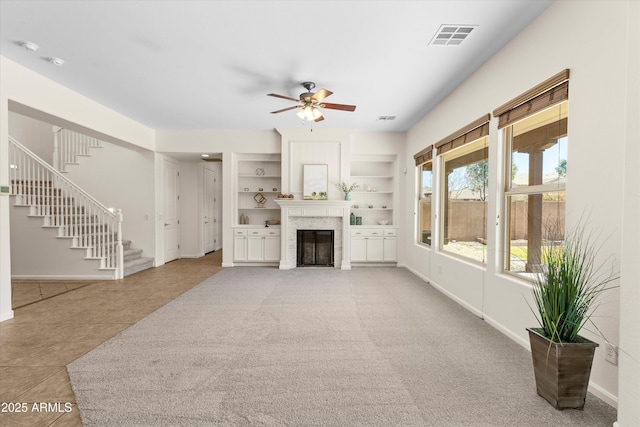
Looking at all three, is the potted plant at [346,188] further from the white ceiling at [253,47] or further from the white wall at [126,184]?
the white wall at [126,184]

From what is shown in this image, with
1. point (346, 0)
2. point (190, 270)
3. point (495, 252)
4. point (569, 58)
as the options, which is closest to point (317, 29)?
point (346, 0)

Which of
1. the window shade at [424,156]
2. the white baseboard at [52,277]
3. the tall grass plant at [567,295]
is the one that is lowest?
the white baseboard at [52,277]

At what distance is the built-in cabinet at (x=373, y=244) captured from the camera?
6672mm

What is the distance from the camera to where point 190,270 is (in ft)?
20.6

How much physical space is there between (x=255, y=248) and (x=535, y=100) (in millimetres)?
5527

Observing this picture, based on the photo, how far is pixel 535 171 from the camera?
286 centimetres

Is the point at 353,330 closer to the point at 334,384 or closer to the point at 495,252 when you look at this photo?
the point at 334,384

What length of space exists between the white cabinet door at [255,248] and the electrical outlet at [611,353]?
568 cm

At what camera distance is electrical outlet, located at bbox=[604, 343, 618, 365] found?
1.93 meters

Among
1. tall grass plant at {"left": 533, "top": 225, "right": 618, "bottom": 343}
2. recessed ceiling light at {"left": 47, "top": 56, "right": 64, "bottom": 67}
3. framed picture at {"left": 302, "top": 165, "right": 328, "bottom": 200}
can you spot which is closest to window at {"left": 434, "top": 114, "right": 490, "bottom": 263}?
tall grass plant at {"left": 533, "top": 225, "right": 618, "bottom": 343}

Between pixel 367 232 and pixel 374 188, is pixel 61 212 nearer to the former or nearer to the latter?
pixel 367 232

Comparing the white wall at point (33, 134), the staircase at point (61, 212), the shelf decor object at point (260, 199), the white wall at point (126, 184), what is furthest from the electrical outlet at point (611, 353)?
the white wall at point (33, 134)

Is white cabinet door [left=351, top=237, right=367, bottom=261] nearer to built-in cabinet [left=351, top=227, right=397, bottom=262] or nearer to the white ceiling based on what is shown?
built-in cabinet [left=351, top=227, right=397, bottom=262]

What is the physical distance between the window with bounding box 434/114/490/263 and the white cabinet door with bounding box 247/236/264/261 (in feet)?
12.2
